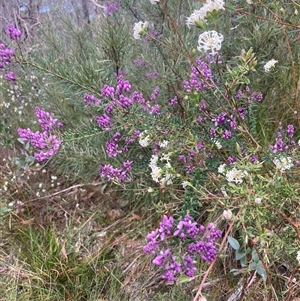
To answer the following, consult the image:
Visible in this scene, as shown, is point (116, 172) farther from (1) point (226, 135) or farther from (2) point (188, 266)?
(2) point (188, 266)

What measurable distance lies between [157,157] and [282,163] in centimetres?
39

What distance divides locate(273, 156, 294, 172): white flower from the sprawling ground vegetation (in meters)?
0.01

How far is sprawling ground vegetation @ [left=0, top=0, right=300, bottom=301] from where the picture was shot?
119cm

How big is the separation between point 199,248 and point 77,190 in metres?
1.42

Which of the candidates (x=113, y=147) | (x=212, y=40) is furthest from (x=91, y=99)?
(x=212, y=40)

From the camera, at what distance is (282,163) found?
3.99 feet

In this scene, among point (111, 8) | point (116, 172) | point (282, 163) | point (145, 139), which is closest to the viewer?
point (282, 163)

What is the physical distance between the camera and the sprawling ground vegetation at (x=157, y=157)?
1.19 metres

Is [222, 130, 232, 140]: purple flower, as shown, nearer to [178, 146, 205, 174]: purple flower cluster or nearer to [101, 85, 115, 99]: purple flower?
[178, 146, 205, 174]: purple flower cluster

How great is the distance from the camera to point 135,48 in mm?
2070

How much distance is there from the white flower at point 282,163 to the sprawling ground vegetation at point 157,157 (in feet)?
0.03

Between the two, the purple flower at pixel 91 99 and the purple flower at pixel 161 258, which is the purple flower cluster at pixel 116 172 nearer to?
the purple flower at pixel 91 99

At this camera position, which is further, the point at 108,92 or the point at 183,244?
the point at 108,92

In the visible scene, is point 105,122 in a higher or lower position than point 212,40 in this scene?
lower
